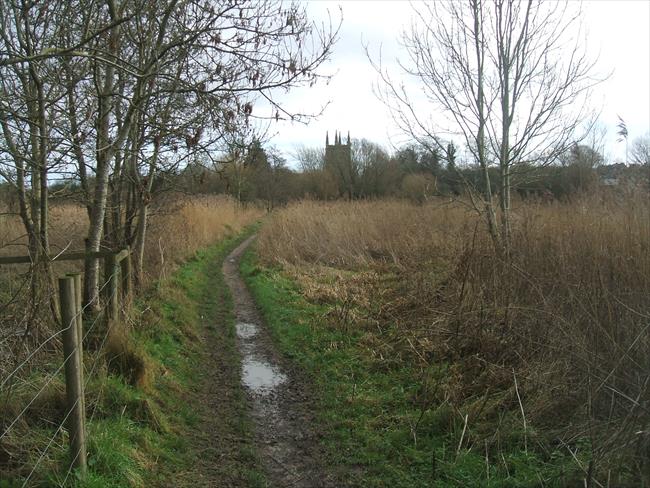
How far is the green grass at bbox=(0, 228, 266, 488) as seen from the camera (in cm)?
385

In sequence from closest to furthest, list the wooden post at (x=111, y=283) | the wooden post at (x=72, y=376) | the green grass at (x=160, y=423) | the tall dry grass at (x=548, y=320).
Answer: the wooden post at (x=72, y=376)
the green grass at (x=160, y=423)
the tall dry grass at (x=548, y=320)
the wooden post at (x=111, y=283)

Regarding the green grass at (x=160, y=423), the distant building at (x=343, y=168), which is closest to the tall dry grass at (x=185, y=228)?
the green grass at (x=160, y=423)

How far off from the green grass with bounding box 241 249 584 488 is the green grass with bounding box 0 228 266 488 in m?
0.90

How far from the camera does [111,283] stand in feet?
20.0

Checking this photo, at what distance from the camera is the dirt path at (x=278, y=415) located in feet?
14.4

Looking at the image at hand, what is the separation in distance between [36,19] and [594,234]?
24.2 feet

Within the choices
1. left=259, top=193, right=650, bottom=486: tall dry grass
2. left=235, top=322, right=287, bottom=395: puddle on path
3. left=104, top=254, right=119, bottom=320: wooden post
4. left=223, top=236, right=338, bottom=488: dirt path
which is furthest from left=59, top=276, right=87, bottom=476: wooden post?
left=259, top=193, right=650, bottom=486: tall dry grass

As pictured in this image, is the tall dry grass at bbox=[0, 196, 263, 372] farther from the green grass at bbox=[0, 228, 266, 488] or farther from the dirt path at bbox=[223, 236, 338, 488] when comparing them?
the dirt path at bbox=[223, 236, 338, 488]

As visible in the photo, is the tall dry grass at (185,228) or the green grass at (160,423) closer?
the green grass at (160,423)

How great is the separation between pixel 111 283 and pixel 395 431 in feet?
11.6

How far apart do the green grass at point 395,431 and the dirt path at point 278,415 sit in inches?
7.2

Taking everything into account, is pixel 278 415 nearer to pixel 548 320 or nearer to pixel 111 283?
pixel 111 283

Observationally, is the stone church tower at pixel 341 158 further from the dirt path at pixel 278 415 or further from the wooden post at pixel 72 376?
the wooden post at pixel 72 376

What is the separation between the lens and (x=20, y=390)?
4125 millimetres
